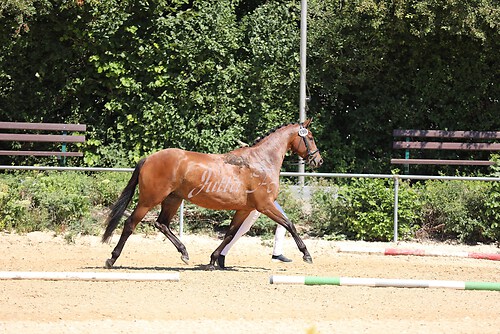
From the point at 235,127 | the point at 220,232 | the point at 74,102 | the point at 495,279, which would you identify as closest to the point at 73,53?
the point at 74,102

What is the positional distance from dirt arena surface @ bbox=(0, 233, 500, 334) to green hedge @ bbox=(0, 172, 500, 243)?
133 cm

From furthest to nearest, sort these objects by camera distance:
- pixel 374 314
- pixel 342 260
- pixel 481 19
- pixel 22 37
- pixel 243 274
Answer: pixel 22 37
pixel 481 19
pixel 342 260
pixel 243 274
pixel 374 314

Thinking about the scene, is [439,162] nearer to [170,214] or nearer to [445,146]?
[445,146]

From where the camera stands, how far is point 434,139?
1878cm

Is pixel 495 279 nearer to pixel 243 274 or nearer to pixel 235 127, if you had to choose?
pixel 243 274

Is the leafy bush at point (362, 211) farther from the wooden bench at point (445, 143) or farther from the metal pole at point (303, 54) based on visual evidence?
the wooden bench at point (445, 143)

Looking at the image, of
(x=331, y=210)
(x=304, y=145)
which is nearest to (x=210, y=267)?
(x=304, y=145)

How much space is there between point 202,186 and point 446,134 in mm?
8576

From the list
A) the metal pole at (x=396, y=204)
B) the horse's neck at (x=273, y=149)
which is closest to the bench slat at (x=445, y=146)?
the metal pole at (x=396, y=204)

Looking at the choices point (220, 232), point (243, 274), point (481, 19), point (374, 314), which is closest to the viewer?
point (374, 314)

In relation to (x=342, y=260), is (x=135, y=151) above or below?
above

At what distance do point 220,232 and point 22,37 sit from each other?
6874 mm

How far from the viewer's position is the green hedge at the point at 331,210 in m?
14.4

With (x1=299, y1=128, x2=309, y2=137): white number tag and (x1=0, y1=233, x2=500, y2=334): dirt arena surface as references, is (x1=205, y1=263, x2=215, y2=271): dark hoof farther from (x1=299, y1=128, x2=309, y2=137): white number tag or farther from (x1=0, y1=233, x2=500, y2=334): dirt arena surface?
(x1=299, y1=128, x2=309, y2=137): white number tag
